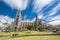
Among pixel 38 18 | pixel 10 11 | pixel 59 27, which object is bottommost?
pixel 59 27

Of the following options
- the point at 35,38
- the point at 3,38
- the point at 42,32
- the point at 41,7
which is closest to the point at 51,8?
the point at 41,7

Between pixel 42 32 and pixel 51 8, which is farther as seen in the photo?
pixel 51 8

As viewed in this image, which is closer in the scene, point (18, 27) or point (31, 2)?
point (18, 27)

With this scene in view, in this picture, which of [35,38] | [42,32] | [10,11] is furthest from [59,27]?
[10,11]

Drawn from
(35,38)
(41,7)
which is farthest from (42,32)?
(41,7)

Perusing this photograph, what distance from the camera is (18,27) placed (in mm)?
2680

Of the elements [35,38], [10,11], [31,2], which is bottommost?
[35,38]

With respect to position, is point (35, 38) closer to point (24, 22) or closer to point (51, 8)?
point (24, 22)

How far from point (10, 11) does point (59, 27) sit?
132 cm

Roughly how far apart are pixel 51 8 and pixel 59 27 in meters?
0.54

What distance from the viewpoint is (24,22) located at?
277 cm

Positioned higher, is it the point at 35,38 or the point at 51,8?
the point at 51,8

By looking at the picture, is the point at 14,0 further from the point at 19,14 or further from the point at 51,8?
the point at 51,8

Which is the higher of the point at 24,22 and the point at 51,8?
the point at 51,8
